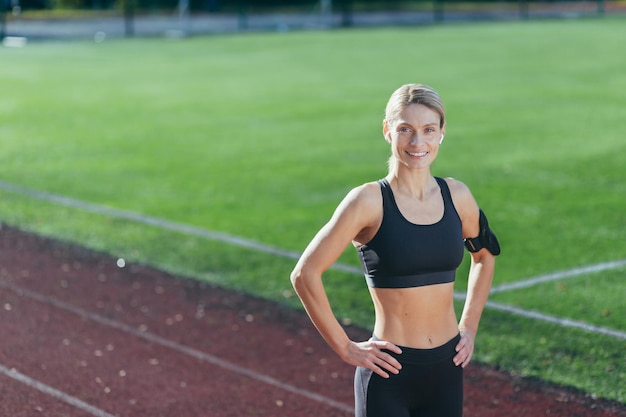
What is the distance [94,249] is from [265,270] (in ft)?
6.64

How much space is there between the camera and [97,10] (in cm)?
4450

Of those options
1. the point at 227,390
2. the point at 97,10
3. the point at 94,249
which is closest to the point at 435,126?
the point at 227,390

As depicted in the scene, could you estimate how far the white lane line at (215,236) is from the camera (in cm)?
942

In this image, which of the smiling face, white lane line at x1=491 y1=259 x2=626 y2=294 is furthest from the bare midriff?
white lane line at x1=491 y1=259 x2=626 y2=294

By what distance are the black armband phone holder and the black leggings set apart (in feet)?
1.37

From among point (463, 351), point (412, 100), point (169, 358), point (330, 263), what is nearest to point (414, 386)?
point (463, 351)

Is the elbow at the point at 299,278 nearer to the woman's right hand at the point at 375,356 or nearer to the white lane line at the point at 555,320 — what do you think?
the woman's right hand at the point at 375,356

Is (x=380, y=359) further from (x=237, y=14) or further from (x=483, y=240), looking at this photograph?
(x=237, y=14)

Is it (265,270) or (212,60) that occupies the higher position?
(265,270)

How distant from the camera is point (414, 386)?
171 inches

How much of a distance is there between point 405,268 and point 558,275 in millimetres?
5761

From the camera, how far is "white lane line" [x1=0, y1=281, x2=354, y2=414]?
701 cm

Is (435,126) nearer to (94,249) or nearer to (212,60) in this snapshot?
(94,249)

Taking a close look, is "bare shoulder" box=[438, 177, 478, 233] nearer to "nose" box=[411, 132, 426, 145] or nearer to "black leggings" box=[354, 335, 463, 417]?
"nose" box=[411, 132, 426, 145]
